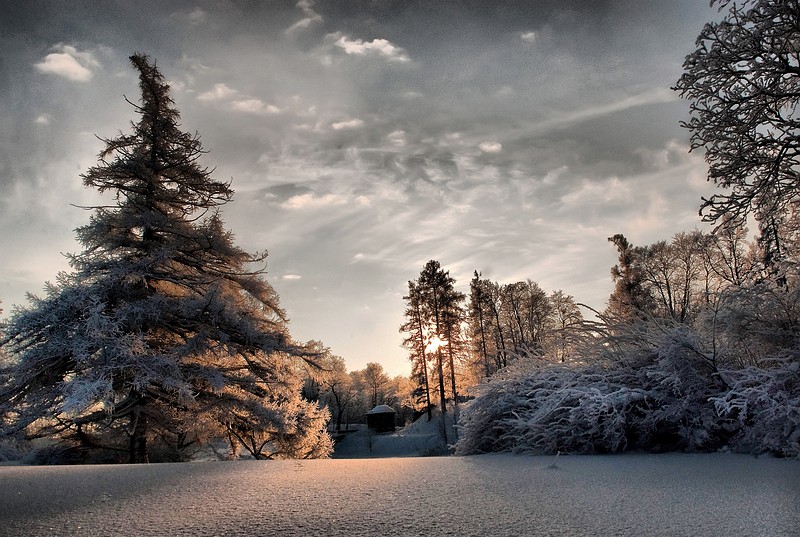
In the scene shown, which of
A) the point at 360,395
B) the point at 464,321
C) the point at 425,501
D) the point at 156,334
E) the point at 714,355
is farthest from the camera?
the point at 360,395

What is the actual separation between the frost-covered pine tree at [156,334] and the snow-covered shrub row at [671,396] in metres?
7.20

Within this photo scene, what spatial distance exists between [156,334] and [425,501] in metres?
Answer: 11.4

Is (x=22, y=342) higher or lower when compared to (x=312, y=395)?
higher

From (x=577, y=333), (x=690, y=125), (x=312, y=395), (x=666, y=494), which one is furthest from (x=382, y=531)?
(x=312, y=395)

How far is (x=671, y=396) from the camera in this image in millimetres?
4973

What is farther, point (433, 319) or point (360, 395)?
point (360, 395)

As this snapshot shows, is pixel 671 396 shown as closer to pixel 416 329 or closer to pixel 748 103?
pixel 748 103

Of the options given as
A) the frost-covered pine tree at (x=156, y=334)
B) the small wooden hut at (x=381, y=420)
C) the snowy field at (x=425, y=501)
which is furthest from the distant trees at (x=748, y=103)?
the small wooden hut at (x=381, y=420)

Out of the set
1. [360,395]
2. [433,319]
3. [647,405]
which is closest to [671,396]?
[647,405]

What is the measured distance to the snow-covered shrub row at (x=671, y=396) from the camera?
421 centimetres

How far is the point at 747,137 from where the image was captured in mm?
6645

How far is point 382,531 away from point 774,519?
A: 1.76 metres

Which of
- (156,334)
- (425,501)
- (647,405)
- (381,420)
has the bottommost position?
(381,420)

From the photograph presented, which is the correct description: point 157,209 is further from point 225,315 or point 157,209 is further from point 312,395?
point 312,395
